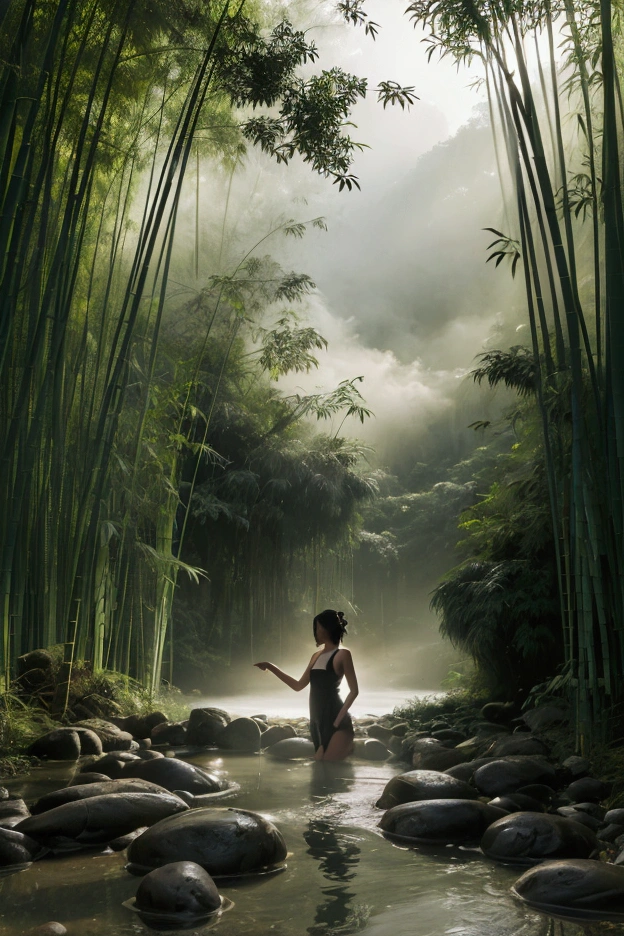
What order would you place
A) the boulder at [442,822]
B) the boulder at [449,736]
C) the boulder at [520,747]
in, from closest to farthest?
the boulder at [442,822], the boulder at [520,747], the boulder at [449,736]

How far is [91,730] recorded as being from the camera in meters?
3.87

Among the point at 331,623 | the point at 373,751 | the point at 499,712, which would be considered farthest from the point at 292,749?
the point at 499,712

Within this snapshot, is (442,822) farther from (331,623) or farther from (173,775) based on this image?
(331,623)

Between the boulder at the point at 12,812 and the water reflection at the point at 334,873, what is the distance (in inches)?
31.7

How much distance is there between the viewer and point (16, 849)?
202 cm

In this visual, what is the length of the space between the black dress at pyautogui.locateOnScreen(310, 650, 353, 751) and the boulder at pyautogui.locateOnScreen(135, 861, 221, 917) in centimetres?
182

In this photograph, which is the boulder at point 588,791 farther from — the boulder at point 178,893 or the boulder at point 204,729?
the boulder at point 204,729

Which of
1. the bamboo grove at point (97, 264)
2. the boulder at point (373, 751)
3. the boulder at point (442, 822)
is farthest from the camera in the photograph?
the boulder at point (373, 751)

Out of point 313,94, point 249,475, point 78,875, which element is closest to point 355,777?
point 78,875

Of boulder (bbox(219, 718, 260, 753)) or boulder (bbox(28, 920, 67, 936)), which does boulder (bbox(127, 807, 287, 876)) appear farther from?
boulder (bbox(219, 718, 260, 753))

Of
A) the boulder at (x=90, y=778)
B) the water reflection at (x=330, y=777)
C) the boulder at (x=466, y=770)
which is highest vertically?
the boulder at (x=466, y=770)

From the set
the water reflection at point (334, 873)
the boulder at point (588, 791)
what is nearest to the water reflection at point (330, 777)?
the water reflection at point (334, 873)

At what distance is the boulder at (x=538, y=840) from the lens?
2.04 meters

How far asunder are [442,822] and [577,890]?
2.11 feet
